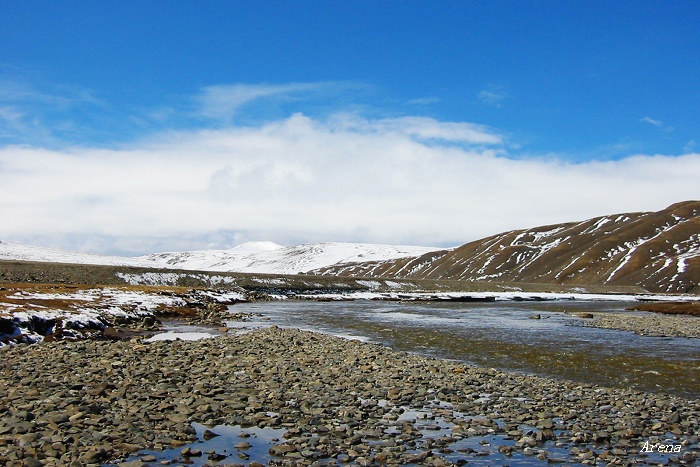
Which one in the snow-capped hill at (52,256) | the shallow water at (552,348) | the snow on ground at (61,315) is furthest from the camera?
the snow-capped hill at (52,256)

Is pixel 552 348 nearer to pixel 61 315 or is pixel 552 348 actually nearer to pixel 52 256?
pixel 61 315

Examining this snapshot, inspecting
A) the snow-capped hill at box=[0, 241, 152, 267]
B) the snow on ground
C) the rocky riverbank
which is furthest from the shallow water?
the snow-capped hill at box=[0, 241, 152, 267]

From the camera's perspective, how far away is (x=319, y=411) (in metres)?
16.0

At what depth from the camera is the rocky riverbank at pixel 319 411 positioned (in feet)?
40.7

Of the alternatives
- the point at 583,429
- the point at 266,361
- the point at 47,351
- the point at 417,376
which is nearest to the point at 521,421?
the point at 583,429

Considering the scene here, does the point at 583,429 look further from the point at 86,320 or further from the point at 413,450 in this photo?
the point at 86,320

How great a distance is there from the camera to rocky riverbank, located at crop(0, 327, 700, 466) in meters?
12.4

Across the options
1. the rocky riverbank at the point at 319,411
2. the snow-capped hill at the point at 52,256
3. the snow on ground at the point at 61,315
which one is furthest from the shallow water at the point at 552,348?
the snow-capped hill at the point at 52,256

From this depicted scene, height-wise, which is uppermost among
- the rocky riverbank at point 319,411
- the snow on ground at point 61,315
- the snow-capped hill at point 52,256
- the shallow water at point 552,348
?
the snow-capped hill at point 52,256

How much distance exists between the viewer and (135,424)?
14156 mm

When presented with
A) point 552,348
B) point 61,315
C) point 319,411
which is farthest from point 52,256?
point 319,411

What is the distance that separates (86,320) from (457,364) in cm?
2488

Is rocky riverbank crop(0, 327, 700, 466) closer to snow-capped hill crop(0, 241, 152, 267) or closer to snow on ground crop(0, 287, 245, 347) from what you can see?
snow on ground crop(0, 287, 245, 347)

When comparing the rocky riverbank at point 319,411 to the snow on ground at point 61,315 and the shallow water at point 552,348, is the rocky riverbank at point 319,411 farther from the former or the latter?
the snow on ground at point 61,315
